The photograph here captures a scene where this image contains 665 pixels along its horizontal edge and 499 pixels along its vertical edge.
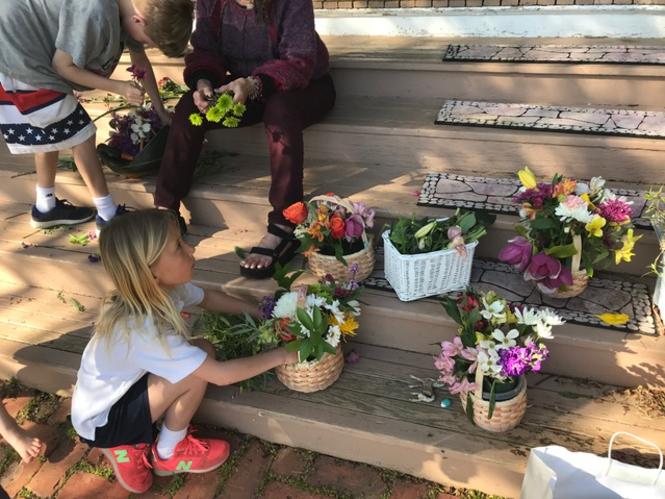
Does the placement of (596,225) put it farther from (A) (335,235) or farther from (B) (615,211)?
(A) (335,235)

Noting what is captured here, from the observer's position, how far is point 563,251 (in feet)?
5.84

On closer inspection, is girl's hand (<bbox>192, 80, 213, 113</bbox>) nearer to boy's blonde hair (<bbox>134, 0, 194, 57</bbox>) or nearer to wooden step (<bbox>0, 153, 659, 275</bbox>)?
boy's blonde hair (<bbox>134, 0, 194, 57</bbox>)

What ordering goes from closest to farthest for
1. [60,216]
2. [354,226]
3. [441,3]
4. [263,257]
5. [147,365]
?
[147,365]
[354,226]
[263,257]
[60,216]
[441,3]

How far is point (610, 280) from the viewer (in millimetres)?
2014

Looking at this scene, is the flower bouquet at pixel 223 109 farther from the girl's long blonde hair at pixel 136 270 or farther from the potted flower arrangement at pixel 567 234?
the potted flower arrangement at pixel 567 234

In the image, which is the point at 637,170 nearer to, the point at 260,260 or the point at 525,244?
the point at 525,244

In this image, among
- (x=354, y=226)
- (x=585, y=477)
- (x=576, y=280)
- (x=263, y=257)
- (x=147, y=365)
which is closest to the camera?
(x=585, y=477)

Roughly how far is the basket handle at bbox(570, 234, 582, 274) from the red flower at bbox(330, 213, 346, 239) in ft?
2.41

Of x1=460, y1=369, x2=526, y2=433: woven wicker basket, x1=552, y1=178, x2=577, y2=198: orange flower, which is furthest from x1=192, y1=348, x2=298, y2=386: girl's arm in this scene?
x1=552, y1=178, x2=577, y2=198: orange flower

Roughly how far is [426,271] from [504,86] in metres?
1.26

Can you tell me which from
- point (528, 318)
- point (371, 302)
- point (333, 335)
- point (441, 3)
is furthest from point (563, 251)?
point (441, 3)

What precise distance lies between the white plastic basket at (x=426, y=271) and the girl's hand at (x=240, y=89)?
2.47ft

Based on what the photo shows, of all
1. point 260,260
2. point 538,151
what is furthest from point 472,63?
point 260,260

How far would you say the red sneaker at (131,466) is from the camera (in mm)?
1801
